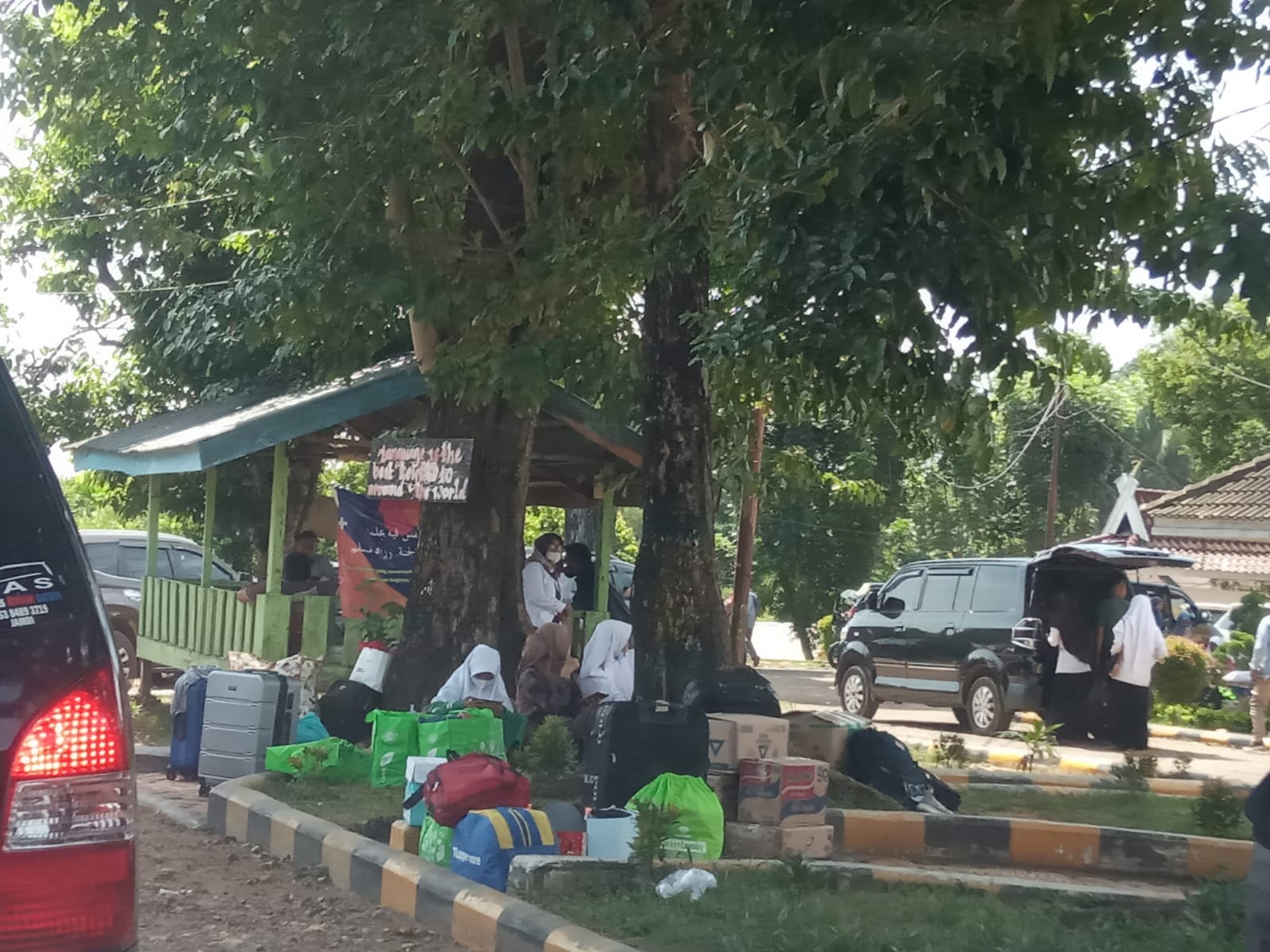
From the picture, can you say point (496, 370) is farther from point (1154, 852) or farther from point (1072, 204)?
point (1154, 852)

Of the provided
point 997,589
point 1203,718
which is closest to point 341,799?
point 997,589

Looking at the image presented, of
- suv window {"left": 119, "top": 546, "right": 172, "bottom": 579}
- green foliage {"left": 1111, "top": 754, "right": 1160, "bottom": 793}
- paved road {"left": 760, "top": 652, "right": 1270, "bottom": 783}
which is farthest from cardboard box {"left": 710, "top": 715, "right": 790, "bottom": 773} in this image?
suv window {"left": 119, "top": 546, "right": 172, "bottom": 579}

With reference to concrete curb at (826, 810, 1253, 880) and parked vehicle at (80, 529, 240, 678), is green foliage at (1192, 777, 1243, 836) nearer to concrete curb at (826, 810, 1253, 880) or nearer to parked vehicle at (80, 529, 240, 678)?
concrete curb at (826, 810, 1253, 880)

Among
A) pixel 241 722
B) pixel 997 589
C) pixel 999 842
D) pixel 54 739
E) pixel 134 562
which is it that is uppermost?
pixel 997 589

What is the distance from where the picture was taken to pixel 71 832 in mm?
2701

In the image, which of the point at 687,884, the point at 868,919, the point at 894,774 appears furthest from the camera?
the point at 894,774

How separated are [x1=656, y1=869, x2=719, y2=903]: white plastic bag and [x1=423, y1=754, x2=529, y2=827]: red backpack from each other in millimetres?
1029

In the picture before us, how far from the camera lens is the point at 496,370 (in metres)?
10.1

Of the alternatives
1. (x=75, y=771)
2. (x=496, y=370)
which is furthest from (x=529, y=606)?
(x=75, y=771)

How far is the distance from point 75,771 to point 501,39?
9.12 metres

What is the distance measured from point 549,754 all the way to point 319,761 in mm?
1395

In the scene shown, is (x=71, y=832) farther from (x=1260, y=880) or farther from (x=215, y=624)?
(x=215, y=624)

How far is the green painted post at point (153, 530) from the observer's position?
1468 cm

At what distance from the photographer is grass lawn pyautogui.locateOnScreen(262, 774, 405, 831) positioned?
786cm
